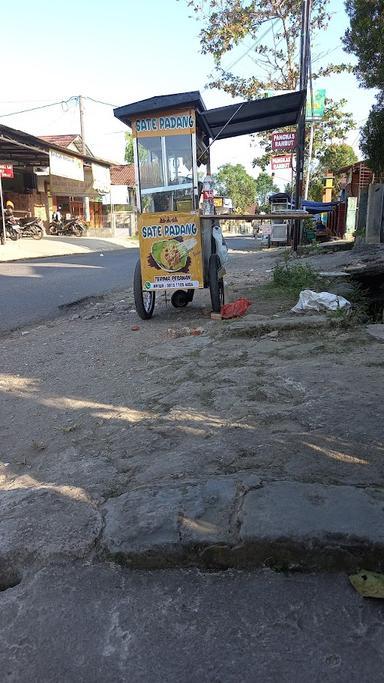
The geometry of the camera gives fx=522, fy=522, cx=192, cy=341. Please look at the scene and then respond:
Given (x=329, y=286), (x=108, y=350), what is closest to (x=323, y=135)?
(x=329, y=286)

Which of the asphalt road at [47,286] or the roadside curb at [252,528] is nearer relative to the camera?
the roadside curb at [252,528]

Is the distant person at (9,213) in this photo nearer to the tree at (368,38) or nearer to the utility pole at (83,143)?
the utility pole at (83,143)

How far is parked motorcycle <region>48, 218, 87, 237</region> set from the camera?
29.4 meters

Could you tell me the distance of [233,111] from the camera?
612cm

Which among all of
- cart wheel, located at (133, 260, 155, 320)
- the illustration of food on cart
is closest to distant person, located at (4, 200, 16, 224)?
cart wheel, located at (133, 260, 155, 320)

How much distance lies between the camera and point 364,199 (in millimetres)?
17844

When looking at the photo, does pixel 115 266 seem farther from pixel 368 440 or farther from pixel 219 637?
pixel 219 637

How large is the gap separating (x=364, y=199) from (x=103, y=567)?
18.0 metres

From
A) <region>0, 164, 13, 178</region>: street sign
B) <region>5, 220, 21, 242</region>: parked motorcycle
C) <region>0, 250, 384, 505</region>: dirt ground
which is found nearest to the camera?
<region>0, 250, 384, 505</region>: dirt ground

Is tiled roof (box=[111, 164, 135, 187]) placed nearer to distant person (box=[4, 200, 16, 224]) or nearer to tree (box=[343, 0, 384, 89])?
distant person (box=[4, 200, 16, 224])

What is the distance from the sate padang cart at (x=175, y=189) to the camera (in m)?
5.76

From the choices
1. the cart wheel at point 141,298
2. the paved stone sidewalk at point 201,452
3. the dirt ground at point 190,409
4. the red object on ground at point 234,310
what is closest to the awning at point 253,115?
the cart wheel at point 141,298

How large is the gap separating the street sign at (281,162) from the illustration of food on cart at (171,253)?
58.9 feet

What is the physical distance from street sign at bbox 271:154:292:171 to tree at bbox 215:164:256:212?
66828 millimetres
